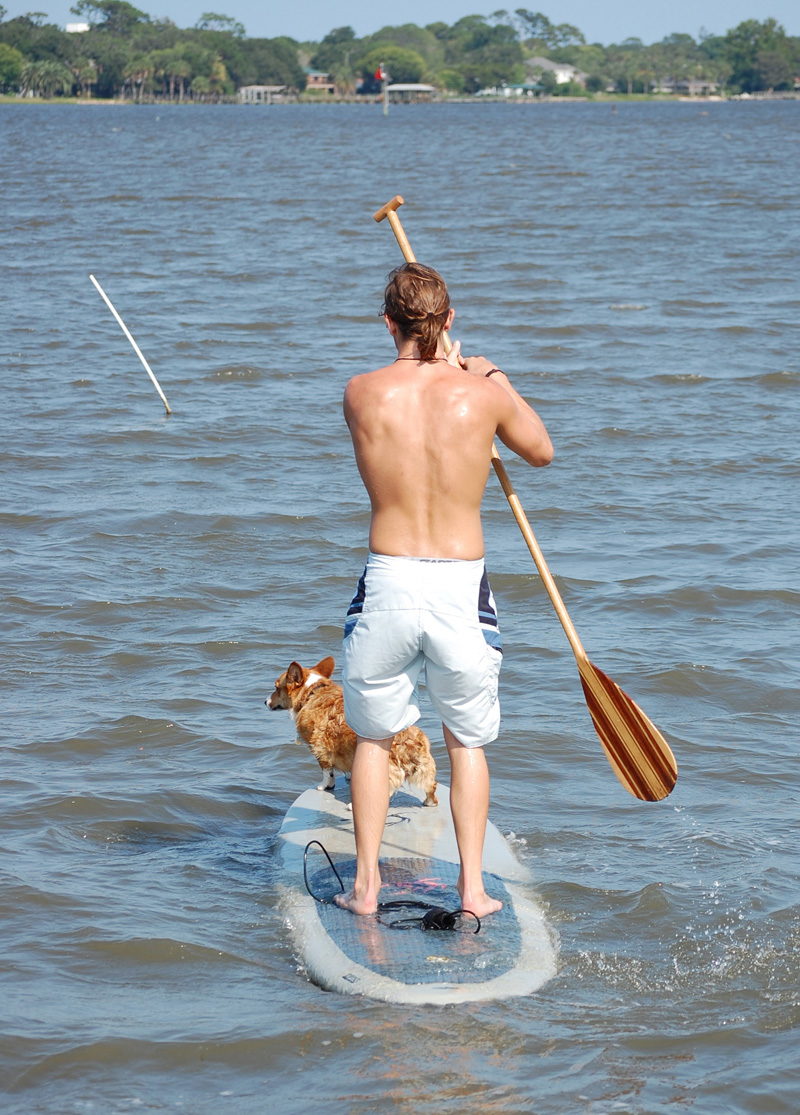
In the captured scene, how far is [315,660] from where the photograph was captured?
304 inches

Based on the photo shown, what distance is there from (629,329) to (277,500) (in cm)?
804

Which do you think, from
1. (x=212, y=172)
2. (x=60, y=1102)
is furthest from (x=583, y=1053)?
(x=212, y=172)

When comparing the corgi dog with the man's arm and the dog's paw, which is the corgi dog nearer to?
the dog's paw

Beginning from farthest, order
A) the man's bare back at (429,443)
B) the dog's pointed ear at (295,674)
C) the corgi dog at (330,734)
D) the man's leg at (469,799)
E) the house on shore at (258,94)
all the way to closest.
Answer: the house on shore at (258,94) → the dog's pointed ear at (295,674) → the corgi dog at (330,734) → the man's leg at (469,799) → the man's bare back at (429,443)

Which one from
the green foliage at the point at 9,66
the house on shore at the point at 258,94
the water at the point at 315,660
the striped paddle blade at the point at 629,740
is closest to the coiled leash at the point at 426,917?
the water at the point at 315,660

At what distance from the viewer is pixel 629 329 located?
1731 centimetres

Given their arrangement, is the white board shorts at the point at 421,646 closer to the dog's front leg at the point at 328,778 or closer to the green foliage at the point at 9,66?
the dog's front leg at the point at 328,778

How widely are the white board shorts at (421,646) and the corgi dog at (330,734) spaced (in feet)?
2.92

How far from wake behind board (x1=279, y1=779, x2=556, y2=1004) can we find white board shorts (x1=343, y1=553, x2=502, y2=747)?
2.18 feet

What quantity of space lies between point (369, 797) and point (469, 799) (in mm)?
330

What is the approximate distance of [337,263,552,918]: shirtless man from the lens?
4.37 meters

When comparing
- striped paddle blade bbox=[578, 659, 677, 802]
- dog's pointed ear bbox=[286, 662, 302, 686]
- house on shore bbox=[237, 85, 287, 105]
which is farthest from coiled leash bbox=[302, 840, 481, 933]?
house on shore bbox=[237, 85, 287, 105]

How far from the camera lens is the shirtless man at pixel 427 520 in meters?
4.37

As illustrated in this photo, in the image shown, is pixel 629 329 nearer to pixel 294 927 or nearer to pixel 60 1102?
pixel 294 927
